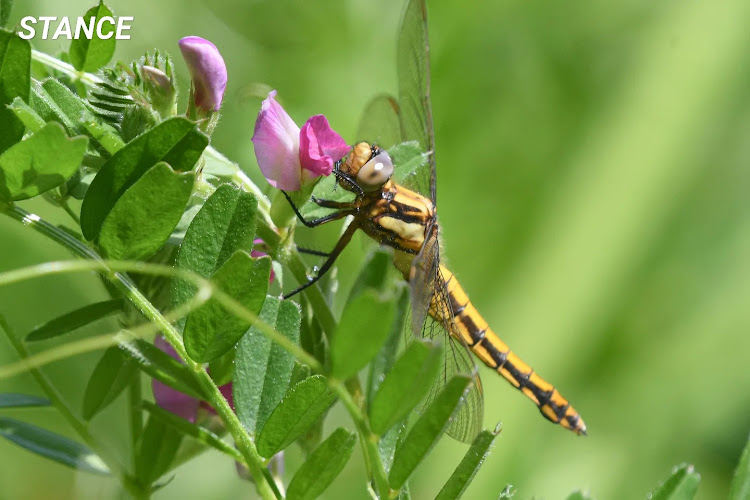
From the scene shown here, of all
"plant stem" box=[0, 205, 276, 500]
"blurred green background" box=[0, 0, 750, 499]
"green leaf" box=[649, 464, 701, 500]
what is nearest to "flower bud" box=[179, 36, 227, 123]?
"plant stem" box=[0, 205, 276, 500]

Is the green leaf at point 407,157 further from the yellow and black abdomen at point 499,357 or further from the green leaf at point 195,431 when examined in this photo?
the green leaf at point 195,431

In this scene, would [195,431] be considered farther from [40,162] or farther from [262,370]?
[40,162]

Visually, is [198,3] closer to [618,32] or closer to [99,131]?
[618,32]

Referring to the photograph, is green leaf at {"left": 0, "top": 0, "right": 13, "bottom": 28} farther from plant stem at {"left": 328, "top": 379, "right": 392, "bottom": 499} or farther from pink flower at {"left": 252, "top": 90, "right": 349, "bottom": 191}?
plant stem at {"left": 328, "top": 379, "right": 392, "bottom": 499}

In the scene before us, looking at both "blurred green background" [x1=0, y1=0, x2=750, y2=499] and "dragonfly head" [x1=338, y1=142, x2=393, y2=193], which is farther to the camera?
"blurred green background" [x1=0, y1=0, x2=750, y2=499]

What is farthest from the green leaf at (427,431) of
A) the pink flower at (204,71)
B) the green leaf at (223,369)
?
the pink flower at (204,71)

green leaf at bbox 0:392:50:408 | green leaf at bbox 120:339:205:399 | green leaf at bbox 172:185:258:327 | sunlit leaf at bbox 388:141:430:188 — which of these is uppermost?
sunlit leaf at bbox 388:141:430:188

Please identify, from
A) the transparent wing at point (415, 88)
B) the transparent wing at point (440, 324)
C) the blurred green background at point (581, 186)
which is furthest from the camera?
the blurred green background at point (581, 186)

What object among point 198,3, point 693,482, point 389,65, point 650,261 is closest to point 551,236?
point 650,261
